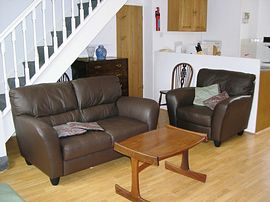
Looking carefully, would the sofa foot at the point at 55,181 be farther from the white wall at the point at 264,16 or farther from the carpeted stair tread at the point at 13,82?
the white wall at the point at 264,16

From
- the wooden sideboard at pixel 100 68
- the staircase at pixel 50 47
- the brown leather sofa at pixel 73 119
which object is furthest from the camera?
the wooden sideboard at pixel 100 68

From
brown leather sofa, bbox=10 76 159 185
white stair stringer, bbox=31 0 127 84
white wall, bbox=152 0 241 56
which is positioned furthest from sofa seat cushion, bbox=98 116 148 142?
white wall, bbox=152 0 241 56

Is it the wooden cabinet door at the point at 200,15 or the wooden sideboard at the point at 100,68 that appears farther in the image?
the wooden cabinet door at the point at 200,15

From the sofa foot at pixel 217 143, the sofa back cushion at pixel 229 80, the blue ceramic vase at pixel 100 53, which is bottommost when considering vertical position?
the sofa foot at pixel 217 143

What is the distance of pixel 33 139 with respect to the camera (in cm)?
312

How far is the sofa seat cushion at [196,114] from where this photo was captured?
13.4 ft

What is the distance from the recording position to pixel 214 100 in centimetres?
430

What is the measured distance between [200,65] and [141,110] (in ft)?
6.45

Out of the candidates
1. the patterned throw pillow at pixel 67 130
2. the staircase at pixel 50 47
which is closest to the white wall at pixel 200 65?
the staircase at pixel 50 47

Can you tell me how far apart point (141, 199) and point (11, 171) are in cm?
158

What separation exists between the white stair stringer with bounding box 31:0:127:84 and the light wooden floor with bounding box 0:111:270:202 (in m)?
1.08

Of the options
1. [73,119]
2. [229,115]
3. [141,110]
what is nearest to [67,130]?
[73,119]

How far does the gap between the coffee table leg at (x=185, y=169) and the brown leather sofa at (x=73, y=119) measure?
55 cm

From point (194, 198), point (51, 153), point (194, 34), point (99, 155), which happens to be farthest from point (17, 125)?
point (194, 34)
